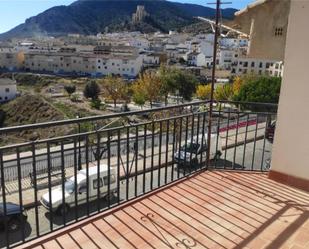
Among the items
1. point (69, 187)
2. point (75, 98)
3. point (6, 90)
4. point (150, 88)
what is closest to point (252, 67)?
point (150, 88)

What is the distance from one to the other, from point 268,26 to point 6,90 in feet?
155

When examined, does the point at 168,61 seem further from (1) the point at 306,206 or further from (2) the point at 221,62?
(1) the point at 306,206

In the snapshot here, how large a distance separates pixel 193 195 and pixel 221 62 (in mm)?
59761

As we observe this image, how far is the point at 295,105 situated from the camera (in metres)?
3.10

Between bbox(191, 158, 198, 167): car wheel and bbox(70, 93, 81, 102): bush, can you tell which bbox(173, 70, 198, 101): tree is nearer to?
bbox(70, 93, 81, 102): bush

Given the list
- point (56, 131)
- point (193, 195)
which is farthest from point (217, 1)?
point (56, 131)

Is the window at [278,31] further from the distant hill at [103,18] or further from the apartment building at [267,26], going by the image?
the distant hill at [103,18]

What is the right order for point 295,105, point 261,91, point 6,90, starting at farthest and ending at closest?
1. point 6,90
2. point 261,91
3. point 295,105

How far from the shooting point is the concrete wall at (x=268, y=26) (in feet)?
10.2

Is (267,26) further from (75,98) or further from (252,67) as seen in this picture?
(252,67)

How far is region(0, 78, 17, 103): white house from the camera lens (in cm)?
4431

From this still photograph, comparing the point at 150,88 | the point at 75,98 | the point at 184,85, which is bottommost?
the point at 75,98

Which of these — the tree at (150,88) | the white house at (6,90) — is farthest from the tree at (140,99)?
the white house at (6,90)

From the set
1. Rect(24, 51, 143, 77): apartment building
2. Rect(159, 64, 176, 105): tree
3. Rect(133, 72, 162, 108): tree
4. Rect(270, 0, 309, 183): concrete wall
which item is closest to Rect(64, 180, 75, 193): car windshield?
Rect(270, 0, 309, 183): concrete wall
